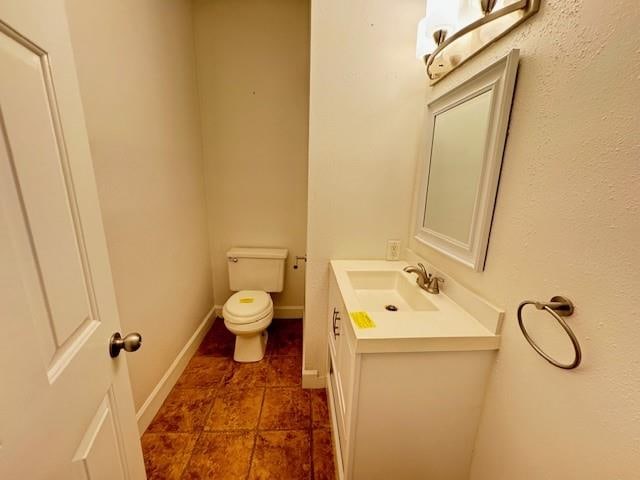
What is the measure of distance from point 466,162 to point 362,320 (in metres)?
0.73

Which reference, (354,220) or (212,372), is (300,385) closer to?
(212,372)

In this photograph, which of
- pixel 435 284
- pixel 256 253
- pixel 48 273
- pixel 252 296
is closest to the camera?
pixel 48 273

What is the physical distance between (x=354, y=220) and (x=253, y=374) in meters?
1.28

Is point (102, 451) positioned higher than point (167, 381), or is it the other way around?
point (102, 451)

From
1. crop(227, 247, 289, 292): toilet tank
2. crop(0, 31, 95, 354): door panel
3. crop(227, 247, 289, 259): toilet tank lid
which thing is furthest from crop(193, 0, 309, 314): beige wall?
crop(0, 31, 95, 354): door panel

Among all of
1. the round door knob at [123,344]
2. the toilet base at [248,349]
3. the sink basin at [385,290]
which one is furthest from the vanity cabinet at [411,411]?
the toilet base at [248,349]

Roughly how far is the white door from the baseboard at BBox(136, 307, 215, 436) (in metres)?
0.89

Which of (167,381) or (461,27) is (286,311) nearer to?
(167,381)

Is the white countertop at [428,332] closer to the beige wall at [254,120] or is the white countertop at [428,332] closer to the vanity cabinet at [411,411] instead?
the vanity cabinet at [411,411]

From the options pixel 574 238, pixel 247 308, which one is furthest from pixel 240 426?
pixel 574 238

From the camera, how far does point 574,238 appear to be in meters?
0.64

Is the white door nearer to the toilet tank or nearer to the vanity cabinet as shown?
the vanity cabinet

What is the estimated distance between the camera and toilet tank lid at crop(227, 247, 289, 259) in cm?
221

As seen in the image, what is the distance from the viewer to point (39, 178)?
0.46 m
